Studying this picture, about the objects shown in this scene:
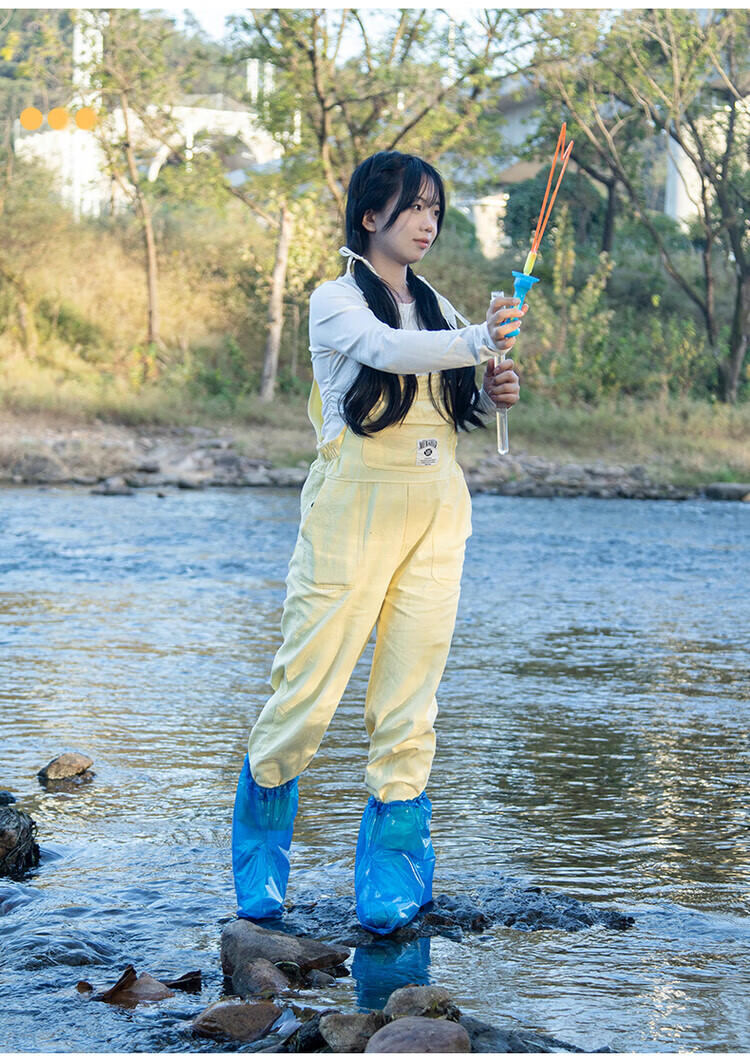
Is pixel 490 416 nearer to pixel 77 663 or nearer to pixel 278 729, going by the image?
pixel 278 729

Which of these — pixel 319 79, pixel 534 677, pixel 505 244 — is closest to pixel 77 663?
pixel 534 677

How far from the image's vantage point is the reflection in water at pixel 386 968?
2740mm

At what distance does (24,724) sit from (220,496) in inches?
442

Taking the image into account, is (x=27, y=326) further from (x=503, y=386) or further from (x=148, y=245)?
(x=503, y=386)

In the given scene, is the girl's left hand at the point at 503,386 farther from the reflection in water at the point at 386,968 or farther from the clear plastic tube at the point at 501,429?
the reflection in water at the point at 386,968

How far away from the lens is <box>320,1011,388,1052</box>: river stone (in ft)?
7.85

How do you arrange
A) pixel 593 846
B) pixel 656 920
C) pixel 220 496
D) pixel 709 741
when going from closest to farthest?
pixel 656 920, pixel 593 846, pixel 709 741, pixel 220 496

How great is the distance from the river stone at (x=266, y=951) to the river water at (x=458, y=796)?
0.17ft

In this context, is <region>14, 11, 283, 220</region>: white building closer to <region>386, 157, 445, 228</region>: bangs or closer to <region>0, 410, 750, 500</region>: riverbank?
<region>0, 410, 750, 500</region>: riverbank

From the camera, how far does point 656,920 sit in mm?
3145

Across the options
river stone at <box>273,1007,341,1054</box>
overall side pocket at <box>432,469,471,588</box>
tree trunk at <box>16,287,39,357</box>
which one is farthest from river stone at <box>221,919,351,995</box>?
tree trunk at <box>16,287,39,357</box>

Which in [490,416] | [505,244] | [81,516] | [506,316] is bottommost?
[81,516]

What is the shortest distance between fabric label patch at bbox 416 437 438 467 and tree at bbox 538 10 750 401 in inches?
803

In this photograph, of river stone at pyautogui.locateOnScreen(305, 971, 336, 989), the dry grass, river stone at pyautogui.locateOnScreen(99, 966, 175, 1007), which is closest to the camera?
river stone at pyautogui.locateOnScreen(99, 966, 175, 1007)
